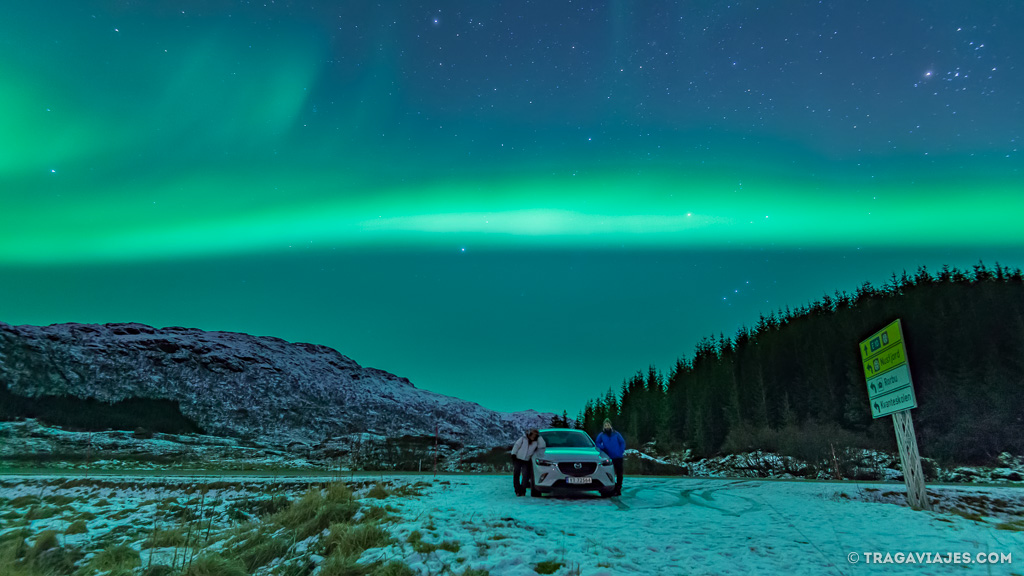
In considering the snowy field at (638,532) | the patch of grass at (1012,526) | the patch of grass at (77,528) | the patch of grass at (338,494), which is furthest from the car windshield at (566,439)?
the patch of grass at (77,528)

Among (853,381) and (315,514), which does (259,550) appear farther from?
(853,381)

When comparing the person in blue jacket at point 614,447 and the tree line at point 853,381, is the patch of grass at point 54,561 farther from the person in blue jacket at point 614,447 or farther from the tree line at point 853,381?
the tree line at point 853,381

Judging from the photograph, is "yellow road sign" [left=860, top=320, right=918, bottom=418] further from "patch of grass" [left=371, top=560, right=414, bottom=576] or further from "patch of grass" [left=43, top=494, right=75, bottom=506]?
"patch of grass" [left=43, top=494, right=75, bottom=506]

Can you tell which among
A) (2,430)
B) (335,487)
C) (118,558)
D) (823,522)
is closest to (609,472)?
(823,522)

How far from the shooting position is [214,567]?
7051 millimetres

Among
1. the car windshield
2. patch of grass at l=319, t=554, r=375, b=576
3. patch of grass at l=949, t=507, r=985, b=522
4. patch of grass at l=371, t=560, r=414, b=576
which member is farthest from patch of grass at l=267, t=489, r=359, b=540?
patch of grass at l=949, t=507, r=985, b=522

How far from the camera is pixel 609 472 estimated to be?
13523mm

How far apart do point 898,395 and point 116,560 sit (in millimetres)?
16621

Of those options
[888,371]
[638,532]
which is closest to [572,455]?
[638,532]

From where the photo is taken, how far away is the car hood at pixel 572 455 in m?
13.2

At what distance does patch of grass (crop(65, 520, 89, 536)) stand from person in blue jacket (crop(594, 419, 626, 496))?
13.9m

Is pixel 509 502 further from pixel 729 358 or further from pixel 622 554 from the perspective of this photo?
pixel 729 358

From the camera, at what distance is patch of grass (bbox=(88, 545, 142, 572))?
27.9ft

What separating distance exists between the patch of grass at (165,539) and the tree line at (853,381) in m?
40.2
